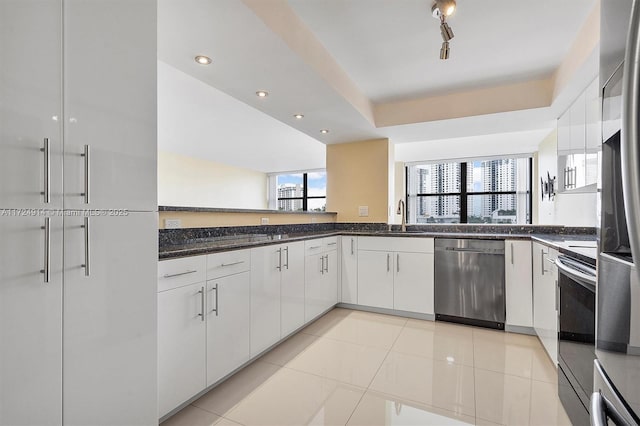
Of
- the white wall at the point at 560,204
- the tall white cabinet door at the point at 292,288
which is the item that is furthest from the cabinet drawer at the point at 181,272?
the white wall at the point at 560,204

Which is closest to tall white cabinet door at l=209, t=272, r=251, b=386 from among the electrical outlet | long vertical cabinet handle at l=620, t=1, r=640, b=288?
the electrical outlet

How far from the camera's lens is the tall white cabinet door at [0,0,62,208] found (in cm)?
83

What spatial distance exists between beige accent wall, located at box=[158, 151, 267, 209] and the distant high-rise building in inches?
19.7

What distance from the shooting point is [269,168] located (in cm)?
858

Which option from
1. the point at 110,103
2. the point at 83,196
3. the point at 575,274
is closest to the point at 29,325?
the point at 83,196

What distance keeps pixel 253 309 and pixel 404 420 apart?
114 centimetres

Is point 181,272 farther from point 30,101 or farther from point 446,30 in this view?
point 446,30

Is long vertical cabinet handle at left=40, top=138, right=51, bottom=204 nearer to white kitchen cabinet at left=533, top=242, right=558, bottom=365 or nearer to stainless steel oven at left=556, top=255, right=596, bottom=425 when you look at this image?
stainless steel oven at left=556, top=255, right=596, bottom=425

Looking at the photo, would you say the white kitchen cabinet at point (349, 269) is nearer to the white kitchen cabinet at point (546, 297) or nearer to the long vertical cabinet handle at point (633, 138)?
the white kitchen cabinet at point (546, 297)

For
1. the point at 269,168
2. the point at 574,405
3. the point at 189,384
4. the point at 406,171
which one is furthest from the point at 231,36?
the point at 269,168

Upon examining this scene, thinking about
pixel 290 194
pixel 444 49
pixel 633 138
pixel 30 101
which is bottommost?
pixel 633 138

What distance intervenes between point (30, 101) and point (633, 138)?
4.61 ft

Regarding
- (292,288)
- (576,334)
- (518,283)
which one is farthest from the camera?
(518,283)

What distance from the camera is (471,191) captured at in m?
6.64
